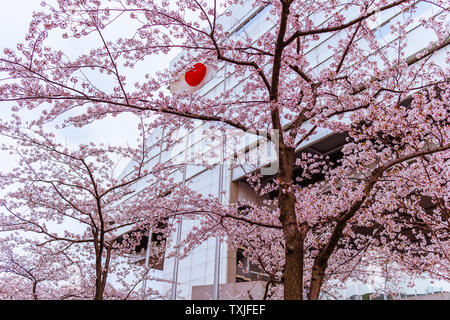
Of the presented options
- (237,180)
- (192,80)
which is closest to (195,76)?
(192,80)

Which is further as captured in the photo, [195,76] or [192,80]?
[195,76]

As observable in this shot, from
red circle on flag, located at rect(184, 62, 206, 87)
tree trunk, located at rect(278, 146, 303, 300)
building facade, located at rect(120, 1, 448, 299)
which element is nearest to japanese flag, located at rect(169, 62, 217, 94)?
red circle on flag, located at rect(184, 62, 206, 87)

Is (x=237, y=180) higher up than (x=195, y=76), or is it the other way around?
(x=237, y=180)

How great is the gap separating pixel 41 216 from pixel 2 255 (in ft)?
10.2

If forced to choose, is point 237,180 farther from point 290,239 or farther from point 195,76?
point 290,239

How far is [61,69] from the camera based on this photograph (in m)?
5.31

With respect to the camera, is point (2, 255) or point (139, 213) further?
point (2, 255)

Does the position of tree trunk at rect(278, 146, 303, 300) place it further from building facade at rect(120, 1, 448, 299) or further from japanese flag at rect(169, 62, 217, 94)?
building facade at rect(120, 1, 448, 299)

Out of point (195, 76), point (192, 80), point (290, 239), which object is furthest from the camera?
point (195, 76)

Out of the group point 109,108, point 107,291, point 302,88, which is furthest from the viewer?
point 107,291

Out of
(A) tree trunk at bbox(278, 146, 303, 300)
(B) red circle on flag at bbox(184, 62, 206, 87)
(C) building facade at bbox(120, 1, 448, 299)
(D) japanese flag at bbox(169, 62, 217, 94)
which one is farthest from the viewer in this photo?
(C) building facade at bbox(120, 1, 448, 299)
